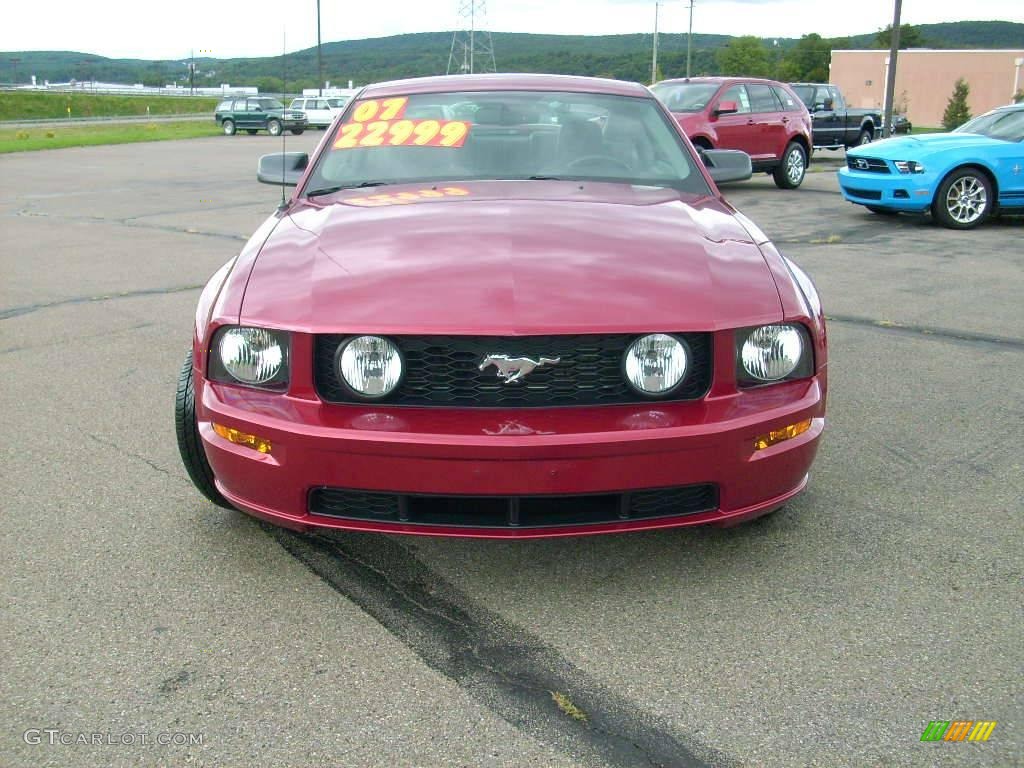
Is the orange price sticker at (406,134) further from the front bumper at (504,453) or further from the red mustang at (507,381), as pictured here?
the front bumper at (504,453)

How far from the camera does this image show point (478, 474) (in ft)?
8.46

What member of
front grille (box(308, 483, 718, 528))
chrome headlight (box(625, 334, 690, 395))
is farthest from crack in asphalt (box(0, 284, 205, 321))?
chrome headlight (box(625, 334, 690, 395))

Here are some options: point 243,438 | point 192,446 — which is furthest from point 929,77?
point 243,438

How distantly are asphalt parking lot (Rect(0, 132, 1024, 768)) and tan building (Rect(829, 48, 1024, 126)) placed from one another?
7290 centimetres

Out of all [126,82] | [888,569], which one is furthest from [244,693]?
[126,82]

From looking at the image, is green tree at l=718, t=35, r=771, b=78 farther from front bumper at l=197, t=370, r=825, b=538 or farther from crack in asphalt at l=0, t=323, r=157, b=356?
front bumper at l=197, t=370, r=825, b=538

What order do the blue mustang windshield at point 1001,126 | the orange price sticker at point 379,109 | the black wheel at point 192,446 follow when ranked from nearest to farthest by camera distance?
the black wheel at point 192,446, the orange price sticker at point 379,109, the blue mustang windshield at point 1001,126

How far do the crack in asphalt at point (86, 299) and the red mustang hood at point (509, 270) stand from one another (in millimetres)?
4077

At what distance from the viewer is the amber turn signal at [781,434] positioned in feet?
9.08

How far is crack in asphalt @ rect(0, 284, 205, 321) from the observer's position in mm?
6809

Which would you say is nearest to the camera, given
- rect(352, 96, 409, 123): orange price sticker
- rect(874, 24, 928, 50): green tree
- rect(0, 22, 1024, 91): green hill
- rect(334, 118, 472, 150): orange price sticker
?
rect(334, 118, 472, 150): orange price sticker

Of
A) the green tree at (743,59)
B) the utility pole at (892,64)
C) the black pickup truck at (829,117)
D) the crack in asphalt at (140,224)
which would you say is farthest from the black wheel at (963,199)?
the green tree at (743,59)

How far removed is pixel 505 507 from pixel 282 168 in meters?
2.60

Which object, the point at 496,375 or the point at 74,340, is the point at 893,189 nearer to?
the point at 74,340
